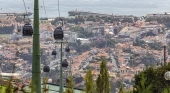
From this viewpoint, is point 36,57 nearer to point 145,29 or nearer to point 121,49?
point 121,49

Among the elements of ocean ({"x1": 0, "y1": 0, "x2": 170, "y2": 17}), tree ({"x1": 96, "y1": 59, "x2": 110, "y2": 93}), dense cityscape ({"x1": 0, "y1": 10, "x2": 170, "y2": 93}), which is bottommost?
dense cityscape ({"x1": 0, "y1": 10, "x2": 170, "y2": 93})

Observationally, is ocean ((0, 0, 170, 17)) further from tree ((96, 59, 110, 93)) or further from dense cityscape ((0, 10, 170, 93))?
tree ((96, 59, 110, 93))

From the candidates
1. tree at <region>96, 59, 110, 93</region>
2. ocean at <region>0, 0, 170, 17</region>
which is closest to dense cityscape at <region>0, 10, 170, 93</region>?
ocean at <region>0, 0, 170, 17</region>

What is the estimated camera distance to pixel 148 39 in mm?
56750

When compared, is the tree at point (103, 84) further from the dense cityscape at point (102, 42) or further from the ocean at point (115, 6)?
the ocean at point (115, 6)

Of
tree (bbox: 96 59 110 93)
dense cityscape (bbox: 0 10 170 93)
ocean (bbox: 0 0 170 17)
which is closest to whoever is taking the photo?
tree (bbox: 96 59 110 93)

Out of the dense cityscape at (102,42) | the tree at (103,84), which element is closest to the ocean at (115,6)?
the dense cityscape at (102,42)

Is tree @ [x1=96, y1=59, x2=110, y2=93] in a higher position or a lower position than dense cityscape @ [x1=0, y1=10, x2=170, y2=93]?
higher

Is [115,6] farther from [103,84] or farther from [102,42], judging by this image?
[103,84]

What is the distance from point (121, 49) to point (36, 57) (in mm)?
48145

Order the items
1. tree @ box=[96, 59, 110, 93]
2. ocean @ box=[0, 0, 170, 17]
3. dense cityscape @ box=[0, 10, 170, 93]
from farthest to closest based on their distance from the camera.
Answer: ocean @ box=[0, 0, 170, 17], dense cityscape @ box=[0, 10, 170, 93], tree @ box=[96, 59, 110, 93]

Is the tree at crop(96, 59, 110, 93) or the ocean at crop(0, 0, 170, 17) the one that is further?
the ocean at crop(0, 0, 170, 17)

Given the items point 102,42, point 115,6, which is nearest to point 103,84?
point 102,42

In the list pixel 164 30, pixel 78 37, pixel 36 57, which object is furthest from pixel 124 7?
pixel 36 57
